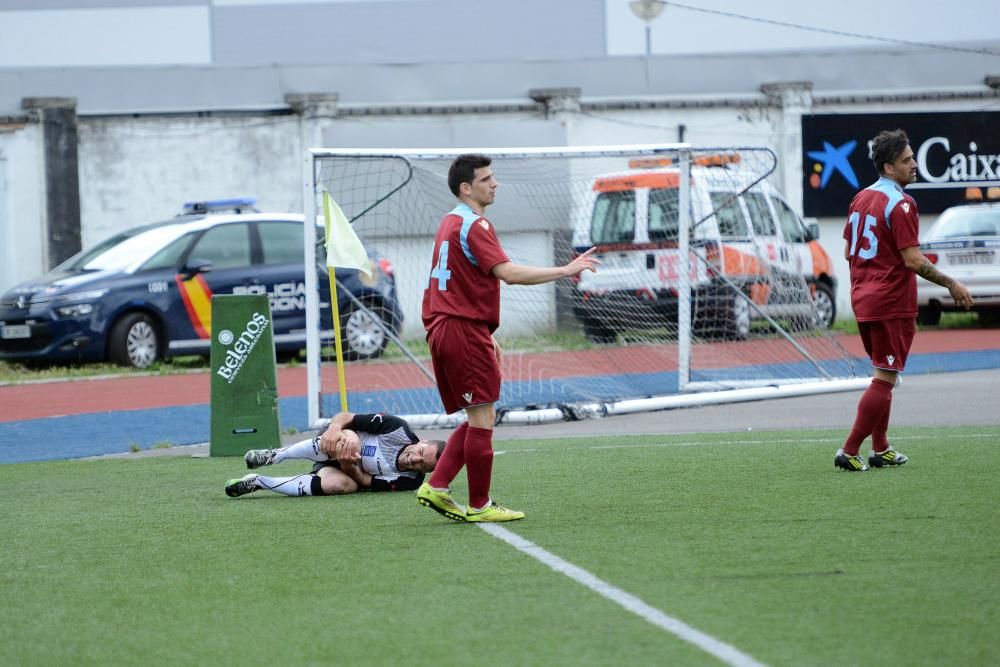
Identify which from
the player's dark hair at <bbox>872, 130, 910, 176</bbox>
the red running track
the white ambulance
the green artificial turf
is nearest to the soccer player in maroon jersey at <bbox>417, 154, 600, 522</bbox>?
the green artificial turf

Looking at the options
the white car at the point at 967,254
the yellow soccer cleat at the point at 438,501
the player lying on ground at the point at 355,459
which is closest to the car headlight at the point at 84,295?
the player lying on ground at the point at 355,459

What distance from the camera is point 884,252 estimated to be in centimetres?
913

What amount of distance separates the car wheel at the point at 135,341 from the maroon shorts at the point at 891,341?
11366 mm

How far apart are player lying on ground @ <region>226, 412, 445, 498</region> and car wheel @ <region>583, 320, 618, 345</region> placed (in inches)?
307

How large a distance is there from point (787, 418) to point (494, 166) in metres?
4.94

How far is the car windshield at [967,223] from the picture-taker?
22.4 meters

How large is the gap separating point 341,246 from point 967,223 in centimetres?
1330

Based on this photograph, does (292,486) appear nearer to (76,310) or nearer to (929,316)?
(76,310)

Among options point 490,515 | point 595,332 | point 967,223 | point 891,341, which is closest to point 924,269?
point 891,341

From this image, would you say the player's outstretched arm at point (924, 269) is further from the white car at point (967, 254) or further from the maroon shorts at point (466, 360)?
the white car at point (967, 254)

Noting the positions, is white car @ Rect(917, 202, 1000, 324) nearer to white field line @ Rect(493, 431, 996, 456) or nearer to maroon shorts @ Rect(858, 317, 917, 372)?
white field line @ Rect(493, 431, 996, 456)

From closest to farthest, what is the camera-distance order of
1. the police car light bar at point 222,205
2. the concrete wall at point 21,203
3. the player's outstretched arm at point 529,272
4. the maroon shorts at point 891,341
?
the player's outstretched arm at point 529,272
the maroon shorts at point 891,341
the police car light bar at point 222,205
the concrete wall at point 21,203

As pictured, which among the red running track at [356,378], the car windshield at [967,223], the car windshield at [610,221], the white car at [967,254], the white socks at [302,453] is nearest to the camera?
the white socks at [302,453]

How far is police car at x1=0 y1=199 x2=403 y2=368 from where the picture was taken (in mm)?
18141
